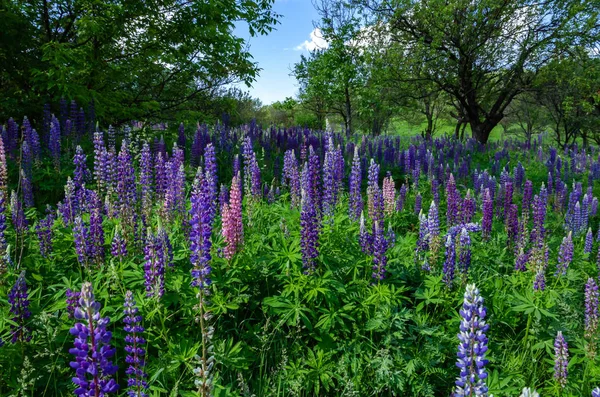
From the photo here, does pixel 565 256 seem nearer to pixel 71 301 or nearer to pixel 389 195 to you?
pixel 389 195

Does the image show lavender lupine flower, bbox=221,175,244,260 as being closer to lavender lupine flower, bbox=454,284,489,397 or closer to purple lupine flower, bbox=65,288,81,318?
purple lupine flower, bbox=65,288,81,318

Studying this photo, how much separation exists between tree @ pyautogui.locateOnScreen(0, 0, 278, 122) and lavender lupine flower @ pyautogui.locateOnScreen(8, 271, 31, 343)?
4932 millimetres

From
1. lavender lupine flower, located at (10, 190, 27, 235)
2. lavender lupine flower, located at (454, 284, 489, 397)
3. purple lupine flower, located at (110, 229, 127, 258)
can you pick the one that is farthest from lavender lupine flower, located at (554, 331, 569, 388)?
lavender lupine flower, located at (10, 190, 27, 235)

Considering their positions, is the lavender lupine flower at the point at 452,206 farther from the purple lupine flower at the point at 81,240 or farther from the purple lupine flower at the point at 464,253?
the purple lupine flower at the point at 81,240

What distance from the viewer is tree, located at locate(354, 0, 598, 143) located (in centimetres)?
1500

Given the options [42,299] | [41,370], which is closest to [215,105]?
[42,299]

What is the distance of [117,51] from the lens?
8.78 metres

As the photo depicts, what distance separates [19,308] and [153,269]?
91cm

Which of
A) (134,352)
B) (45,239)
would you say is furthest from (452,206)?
(45,239)

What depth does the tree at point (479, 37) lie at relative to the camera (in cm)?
1500

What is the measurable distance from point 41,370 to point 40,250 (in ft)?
4.57

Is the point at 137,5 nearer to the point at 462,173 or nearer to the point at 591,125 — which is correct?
the point at 462,173

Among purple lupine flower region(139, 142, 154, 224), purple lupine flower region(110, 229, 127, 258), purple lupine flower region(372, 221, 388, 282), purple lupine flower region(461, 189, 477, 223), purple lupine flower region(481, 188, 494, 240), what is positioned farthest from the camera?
purple lupine flower region(461, 189, 477, 223)

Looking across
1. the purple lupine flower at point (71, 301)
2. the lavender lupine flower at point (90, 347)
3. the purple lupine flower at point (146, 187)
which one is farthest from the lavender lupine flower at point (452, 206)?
the lavender lupine flower at point (90, 347)
